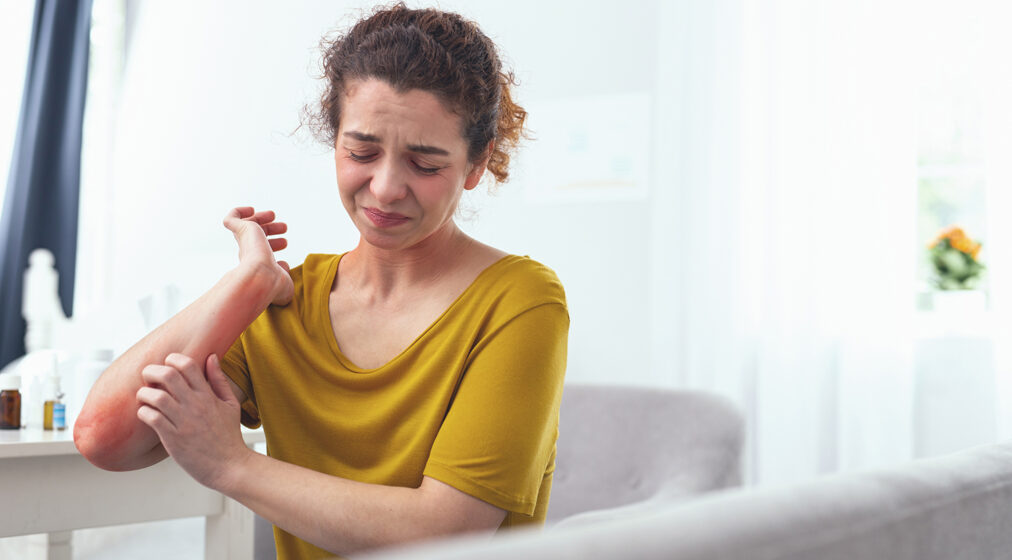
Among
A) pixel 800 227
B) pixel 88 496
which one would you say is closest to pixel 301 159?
pixel 800 227

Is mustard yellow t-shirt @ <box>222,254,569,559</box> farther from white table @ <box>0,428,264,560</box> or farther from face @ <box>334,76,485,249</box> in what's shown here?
white table @ <box>0,428,264,560</box>

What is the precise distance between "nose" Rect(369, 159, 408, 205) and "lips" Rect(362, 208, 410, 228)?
0.06ft

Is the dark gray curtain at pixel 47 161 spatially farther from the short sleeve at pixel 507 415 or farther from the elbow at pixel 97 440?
the short sleeve at pixel 507 415

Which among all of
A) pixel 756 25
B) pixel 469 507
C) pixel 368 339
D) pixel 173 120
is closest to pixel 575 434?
pixel 368 339

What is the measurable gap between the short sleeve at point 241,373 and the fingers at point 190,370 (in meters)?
0.12

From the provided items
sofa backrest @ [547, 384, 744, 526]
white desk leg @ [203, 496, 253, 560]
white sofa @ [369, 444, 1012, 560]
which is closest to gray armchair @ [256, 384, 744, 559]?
sofa backrest @ [547, 384, 744, 526]

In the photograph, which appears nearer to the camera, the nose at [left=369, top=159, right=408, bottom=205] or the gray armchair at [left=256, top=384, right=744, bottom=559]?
the nose at [left=369, top=159, right=408, bottom=205]

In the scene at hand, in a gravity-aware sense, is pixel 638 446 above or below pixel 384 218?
below

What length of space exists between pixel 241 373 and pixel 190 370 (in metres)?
0.14

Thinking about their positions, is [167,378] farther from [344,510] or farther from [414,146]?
[414,146]

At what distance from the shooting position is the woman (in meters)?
0.96

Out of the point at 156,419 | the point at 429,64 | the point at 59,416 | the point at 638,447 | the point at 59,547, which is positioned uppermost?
the point at 429,64

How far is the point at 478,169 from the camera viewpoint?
1.18 metres

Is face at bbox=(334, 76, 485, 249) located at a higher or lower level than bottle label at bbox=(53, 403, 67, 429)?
higher
